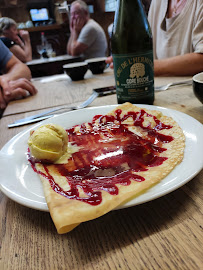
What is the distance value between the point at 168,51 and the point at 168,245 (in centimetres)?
151

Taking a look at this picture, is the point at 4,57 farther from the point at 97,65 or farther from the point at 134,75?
the point at 134,75

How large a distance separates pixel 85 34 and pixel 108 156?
3.08 metres

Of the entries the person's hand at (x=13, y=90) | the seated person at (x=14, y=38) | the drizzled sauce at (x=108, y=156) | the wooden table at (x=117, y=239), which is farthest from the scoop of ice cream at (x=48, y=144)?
the seated person at (x=14, y=38)

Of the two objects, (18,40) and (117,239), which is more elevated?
(18,40)

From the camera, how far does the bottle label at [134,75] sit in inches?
27.5

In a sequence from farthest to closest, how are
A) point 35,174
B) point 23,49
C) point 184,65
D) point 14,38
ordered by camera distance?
point 23,49, point 14,38, point 184,65, point 35,174

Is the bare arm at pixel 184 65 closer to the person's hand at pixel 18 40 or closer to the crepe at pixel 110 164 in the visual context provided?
the crepe at pixel 110 164

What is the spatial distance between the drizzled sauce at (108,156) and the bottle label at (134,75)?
0.11 m

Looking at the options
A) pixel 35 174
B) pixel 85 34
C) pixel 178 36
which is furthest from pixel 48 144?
pixel 85 34

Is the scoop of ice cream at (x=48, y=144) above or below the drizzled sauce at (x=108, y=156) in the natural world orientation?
above

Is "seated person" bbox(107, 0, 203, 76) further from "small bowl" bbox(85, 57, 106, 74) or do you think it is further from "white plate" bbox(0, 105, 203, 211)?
"white plate" bbox(0, 105, 203, 211)

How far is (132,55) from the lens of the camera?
0.69 meters

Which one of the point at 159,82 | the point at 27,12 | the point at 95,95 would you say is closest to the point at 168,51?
the point at 159,82

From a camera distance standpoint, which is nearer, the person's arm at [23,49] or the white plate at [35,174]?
the white plate at [35,174]
